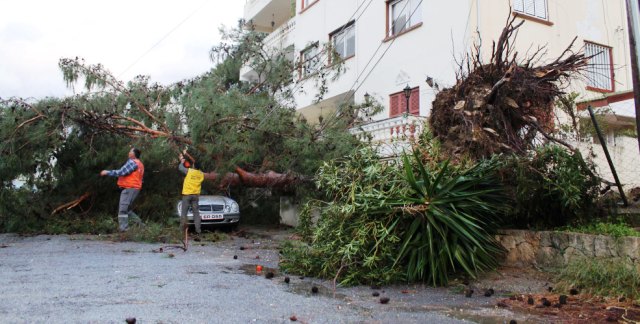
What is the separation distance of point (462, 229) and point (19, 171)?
8803mm

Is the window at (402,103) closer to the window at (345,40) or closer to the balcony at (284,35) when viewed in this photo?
the window at (345,40)

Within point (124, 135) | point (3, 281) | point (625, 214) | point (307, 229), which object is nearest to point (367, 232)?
point (307, 229)

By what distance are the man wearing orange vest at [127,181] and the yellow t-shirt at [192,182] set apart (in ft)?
3.69

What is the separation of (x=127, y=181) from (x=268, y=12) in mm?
13894

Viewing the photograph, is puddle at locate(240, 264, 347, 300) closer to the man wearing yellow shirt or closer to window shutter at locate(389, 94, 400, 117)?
the man wearing yellow shirt

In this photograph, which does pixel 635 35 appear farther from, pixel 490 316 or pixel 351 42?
pixel 351 42

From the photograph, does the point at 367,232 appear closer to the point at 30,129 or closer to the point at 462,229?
the point at 462,229

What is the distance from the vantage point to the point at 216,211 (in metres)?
10.8

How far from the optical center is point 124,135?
10.6 meters

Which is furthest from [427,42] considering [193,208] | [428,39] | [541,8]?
[193,208]

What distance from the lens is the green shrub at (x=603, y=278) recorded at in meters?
4.45

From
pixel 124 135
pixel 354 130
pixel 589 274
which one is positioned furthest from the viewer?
pixel 354 130

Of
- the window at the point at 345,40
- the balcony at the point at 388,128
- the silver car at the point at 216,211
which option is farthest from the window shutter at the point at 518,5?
the silver car at the point at 216,211

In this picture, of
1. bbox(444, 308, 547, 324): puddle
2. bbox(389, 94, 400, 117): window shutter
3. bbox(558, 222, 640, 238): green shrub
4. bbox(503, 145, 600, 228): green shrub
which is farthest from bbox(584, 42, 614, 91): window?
bbox(444, 308, 547, 324): puddle
